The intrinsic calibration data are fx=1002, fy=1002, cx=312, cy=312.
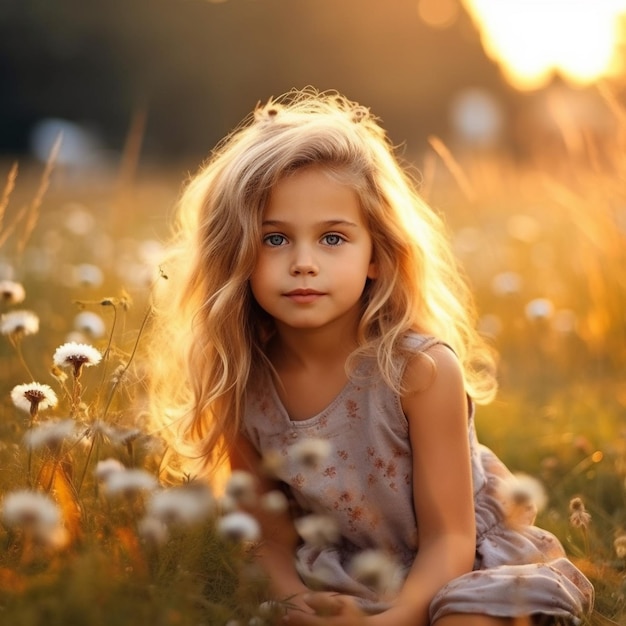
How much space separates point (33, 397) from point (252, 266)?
21.7 inches

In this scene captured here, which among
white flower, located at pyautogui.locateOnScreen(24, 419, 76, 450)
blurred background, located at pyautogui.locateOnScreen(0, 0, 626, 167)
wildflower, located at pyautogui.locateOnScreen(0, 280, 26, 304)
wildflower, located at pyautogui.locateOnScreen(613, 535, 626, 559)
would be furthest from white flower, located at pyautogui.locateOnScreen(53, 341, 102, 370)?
blurred background, located at pyautogui.locateOnScreen(0, 0, 626, 167)

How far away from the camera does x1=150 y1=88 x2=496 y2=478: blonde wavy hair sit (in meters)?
2.24

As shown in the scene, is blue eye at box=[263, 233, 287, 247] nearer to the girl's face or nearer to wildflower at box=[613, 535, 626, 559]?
the girl's face

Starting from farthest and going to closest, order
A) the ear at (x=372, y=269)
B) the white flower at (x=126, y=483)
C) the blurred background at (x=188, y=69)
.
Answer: the blurred background at (x=188, y=69) < the ear at (x=372, y=269) < the white flower at (x=126, y=483)

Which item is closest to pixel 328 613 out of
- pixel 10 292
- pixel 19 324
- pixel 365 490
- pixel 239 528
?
pixel 365 490

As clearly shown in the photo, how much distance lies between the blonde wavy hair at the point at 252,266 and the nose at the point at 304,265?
0.13m

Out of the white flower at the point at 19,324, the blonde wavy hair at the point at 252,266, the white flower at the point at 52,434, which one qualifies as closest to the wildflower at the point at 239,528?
the white flower at the point at 52,434

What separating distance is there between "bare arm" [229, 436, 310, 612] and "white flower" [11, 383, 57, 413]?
1.68ft

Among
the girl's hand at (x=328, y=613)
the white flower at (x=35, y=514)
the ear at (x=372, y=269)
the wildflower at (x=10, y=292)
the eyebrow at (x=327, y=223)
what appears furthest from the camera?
the wildflower at (x=10, y=292)

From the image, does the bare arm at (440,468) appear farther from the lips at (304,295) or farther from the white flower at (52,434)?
the white flower at (52,434)

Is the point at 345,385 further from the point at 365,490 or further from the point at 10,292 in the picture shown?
the point at 10,292

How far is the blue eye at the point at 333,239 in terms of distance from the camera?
7.16 ft

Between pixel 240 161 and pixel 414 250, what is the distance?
0.46 metres

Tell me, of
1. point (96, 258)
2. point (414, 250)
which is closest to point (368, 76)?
point (96, 258)
